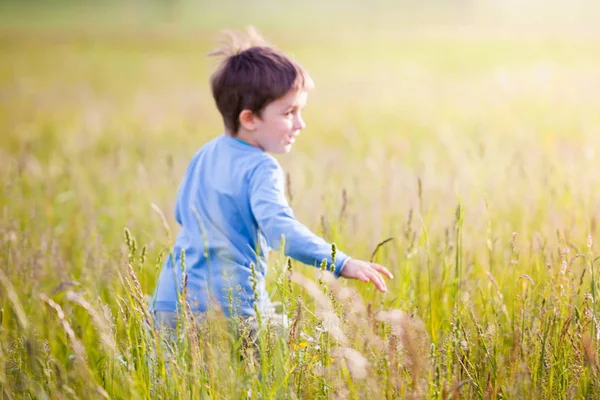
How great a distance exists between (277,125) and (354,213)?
194 centimetres

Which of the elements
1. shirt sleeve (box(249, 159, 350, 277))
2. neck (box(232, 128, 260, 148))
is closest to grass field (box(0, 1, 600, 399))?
shirt sleeve (box(249, 159, 350, 277))

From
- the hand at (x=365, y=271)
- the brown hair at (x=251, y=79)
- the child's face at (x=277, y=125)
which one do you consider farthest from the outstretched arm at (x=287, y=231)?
the brown hair at (x=251, y=79)

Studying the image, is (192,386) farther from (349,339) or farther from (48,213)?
(48,213)

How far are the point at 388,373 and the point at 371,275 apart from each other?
36 centimetres

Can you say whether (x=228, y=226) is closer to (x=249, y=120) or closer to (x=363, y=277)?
(x=249, y=120)

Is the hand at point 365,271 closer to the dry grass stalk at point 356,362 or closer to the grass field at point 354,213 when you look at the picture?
the grass field at point 354,213

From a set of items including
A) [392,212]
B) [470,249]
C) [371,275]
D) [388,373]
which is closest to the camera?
[388,373]

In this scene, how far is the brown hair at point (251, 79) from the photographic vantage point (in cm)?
310

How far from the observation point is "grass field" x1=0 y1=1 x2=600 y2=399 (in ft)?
7.46

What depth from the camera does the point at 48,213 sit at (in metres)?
4.98

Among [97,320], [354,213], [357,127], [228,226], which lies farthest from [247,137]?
[357,127]

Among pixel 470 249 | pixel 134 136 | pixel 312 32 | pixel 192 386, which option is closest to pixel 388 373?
pixel 192 386

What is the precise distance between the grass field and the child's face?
0.89ft

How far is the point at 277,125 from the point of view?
3.09 m
